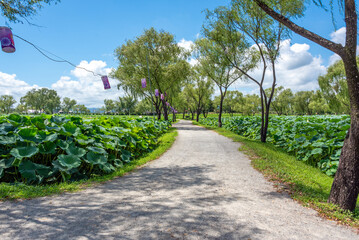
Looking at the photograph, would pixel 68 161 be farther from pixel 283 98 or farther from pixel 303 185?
pixel 283 98

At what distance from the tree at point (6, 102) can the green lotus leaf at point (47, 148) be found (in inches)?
4081

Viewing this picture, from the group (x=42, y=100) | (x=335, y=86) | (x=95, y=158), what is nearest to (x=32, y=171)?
(x=95, y=158)

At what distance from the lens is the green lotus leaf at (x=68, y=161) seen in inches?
163

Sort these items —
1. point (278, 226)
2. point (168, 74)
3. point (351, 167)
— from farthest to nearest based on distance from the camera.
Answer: point (168, 74) → point (351, 167) → point (278, 226)

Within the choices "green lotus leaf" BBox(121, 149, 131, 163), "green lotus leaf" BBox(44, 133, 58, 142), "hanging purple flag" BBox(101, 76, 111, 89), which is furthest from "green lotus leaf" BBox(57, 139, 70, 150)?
"hanging purple flag" BBox(101, 76, 111, 89)

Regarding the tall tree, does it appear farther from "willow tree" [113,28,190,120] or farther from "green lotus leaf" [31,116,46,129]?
"green lotus leaf" [31,116,46,129]

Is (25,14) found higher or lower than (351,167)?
higher

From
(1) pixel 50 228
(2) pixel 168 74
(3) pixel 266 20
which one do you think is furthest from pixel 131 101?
(1) pixel 50 228

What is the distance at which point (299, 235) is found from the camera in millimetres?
2514

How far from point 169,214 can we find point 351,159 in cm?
303

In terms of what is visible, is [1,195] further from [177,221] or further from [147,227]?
[177,221]

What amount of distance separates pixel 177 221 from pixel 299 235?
1.55m

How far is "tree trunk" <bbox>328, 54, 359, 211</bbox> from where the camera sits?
3150mm

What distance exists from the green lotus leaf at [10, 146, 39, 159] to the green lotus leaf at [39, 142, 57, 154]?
196 mm
